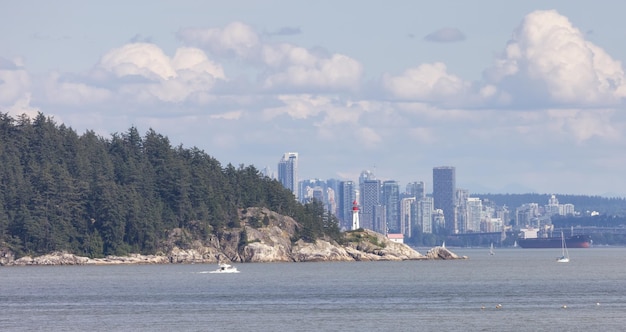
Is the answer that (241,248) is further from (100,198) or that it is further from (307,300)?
(307,300)

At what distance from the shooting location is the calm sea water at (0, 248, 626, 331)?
84719mm

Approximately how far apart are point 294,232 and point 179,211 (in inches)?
686

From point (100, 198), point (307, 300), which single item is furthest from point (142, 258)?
point (307, 300)

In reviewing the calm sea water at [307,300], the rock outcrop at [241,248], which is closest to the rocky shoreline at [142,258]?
the rock outcrop at [241,248]

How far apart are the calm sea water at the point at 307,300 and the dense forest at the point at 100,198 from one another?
1149 cm

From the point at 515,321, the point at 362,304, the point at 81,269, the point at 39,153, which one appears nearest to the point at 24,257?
the point at 81,269

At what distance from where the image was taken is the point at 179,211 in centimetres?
18512

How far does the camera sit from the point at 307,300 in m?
107

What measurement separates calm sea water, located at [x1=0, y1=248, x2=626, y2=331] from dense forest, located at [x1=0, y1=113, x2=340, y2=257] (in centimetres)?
1149

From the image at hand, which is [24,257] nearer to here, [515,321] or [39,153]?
[39,153]

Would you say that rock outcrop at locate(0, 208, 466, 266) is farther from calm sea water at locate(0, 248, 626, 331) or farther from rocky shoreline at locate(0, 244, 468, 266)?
calm sea water at locate(0, 248, 626, 331)

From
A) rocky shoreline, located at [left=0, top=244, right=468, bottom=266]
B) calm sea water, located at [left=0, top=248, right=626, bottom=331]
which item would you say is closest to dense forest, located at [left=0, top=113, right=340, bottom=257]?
rocky shoreline, located at [left=0, top=244, right=468, bottom=266]

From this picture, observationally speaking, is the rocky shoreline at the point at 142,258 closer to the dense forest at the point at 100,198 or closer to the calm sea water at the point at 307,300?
the dense forest at the point at 100,198

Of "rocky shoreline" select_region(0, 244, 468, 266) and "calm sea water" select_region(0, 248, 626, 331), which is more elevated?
"rocky shoreline" select_region(0, 244, 468, 266)
